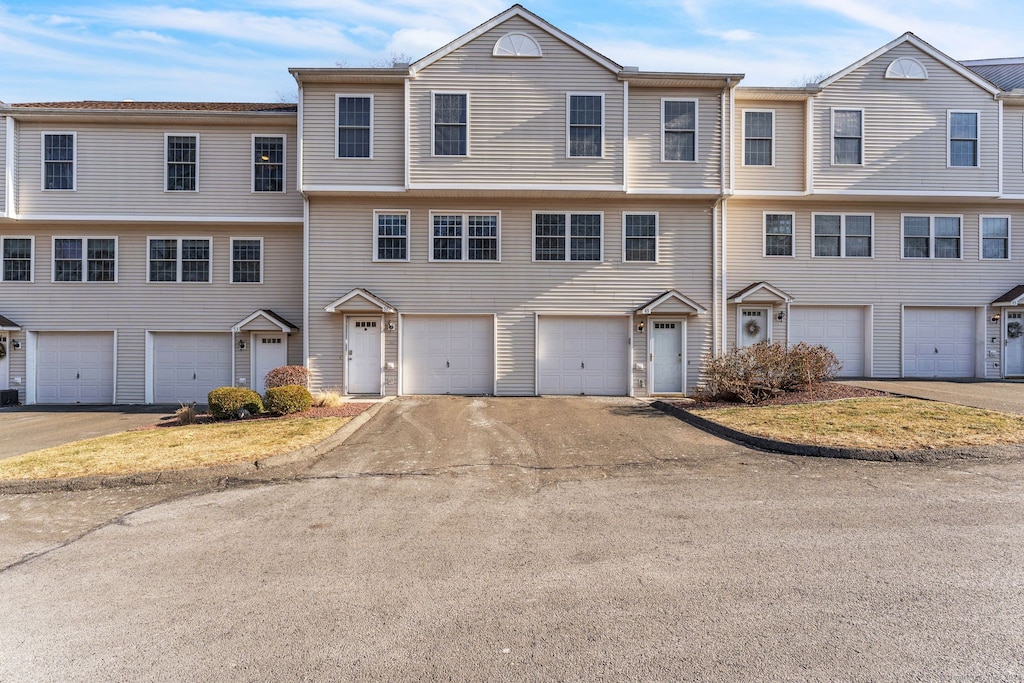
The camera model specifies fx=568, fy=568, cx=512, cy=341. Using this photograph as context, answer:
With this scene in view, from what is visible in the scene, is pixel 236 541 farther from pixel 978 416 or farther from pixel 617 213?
pixel 617 213

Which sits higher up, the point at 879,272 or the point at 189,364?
the point at 879,272

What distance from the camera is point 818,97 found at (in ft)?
58.3

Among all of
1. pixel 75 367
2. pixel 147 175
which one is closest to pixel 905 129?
pixel 147 175

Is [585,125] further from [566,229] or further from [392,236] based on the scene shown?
[392,236]

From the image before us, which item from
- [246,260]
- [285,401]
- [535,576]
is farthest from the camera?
[246,260]

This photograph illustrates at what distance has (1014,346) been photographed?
1889 cm

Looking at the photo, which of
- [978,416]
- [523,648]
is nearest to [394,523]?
[523,648]

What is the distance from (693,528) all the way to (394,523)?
321 cm

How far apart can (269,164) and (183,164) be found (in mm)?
2644

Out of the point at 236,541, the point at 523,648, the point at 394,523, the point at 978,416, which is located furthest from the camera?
the point at 978,416

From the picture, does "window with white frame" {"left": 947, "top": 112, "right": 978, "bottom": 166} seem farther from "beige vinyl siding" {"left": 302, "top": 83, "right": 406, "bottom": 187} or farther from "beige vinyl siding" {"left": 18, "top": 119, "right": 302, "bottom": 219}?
"beige vinyl siding" {"left": 18, "top": 119, "right": 302, "bottom": 219}

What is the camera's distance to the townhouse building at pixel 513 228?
16609mm

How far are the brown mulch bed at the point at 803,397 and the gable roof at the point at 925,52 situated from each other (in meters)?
9.87

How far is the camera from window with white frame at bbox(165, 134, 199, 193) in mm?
17859
